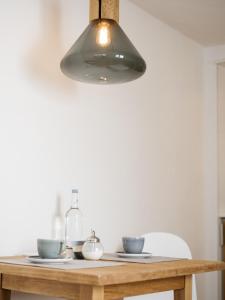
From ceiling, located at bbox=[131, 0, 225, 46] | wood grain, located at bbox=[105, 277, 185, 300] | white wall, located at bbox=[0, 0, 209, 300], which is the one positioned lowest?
wood grain, located at bbox=[105, 277, 185, 300]

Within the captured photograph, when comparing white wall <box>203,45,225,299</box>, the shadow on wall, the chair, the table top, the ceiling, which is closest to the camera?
the table top

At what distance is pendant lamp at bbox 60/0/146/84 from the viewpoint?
2.20 meters

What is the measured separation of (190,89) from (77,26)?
1235mm

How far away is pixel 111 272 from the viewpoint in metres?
1.78

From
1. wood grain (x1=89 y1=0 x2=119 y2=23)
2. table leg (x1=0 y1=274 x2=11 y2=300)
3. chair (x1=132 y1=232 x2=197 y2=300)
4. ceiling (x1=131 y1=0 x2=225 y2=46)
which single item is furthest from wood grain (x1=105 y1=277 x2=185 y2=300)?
ceiling (x1=131 y1=0 x2=225 y2=46)

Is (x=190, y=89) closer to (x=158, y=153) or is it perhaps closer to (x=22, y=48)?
(x=158, y=153)

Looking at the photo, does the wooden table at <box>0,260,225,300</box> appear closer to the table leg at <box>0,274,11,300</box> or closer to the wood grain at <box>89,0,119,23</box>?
the table leg at <box>0,274,11,300</box>

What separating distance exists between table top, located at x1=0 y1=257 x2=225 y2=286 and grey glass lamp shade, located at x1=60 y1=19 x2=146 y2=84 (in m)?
0.78

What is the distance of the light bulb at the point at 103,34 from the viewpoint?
221 cm

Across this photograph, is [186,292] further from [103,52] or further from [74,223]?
[103,52]

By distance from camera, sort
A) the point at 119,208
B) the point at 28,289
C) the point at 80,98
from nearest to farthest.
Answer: the point at 28,289
the point at 80,98
the point at 119,208

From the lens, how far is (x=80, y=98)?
2797mm

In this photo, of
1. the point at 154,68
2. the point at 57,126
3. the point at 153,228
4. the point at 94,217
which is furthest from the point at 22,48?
the point at 153,228

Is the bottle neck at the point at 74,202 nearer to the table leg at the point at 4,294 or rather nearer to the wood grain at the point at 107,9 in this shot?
the table leg at the point at 4,294
